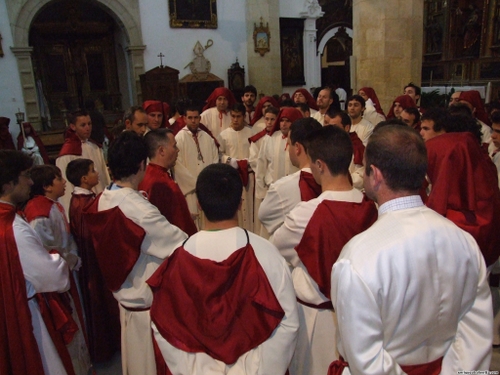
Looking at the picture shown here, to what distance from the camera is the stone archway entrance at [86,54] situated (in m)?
11.5

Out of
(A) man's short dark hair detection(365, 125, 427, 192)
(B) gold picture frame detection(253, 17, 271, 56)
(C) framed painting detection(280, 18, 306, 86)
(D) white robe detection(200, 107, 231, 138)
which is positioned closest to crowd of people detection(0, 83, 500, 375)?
(A) man's short dark hair detection(365, 125, 427, 192)

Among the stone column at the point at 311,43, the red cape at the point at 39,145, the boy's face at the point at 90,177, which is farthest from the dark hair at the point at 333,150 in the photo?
the stone column at the point at 311,43

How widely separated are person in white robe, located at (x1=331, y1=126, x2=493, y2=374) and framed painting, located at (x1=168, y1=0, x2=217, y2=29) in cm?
1166

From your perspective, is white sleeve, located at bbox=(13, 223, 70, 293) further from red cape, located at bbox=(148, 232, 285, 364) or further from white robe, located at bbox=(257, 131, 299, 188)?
white robe, located at bbox=(257, 131, 299, 188)

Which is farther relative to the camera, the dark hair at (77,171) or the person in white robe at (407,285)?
the dark hair at (77,171)

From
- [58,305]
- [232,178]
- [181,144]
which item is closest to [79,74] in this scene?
[181,144]

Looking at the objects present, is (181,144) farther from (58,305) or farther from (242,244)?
(242,244)

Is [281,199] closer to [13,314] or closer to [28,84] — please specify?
[13,314]

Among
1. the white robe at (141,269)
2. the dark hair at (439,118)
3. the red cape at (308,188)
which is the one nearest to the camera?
the white robe at (141,269)

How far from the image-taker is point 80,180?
309 centimetres

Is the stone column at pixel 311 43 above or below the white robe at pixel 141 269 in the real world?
above

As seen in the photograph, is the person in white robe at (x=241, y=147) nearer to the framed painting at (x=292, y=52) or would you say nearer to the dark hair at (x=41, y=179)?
the dark hair at (x=41, y=179)

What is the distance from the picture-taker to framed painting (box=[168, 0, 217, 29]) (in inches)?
463

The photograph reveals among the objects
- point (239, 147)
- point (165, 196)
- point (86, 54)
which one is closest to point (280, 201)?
point (165, 196)
